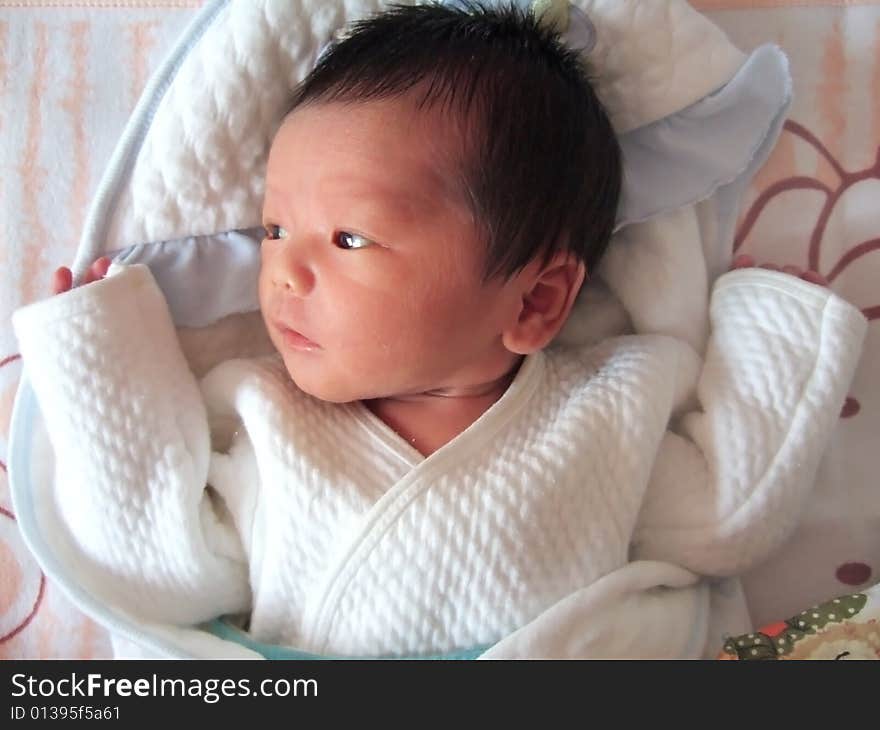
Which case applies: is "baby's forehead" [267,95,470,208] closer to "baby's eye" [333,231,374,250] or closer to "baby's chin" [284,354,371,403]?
"baby's eye" [333,231,374,250]

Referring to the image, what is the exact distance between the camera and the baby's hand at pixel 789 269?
1.21 meters

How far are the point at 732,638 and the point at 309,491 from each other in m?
0.49

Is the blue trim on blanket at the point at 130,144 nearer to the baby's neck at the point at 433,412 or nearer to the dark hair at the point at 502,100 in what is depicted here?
the dark hair at the point at 502,100

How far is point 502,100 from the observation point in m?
1.01

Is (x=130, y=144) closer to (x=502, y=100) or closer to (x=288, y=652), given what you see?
(x=502, y=100)

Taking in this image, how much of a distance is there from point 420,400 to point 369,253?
206mm

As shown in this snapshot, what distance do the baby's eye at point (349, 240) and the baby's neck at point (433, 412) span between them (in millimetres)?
200

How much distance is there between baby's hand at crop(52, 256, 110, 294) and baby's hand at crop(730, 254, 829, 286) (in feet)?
2.41

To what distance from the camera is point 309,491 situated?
41.9 inches

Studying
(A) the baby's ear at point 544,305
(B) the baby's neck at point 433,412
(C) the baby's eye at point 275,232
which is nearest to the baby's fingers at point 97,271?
(C) the baby's eye at point 275,232

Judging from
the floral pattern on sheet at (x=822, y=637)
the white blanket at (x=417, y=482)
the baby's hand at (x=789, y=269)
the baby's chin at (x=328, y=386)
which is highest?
the baby's hand at (x=789, y=269)
